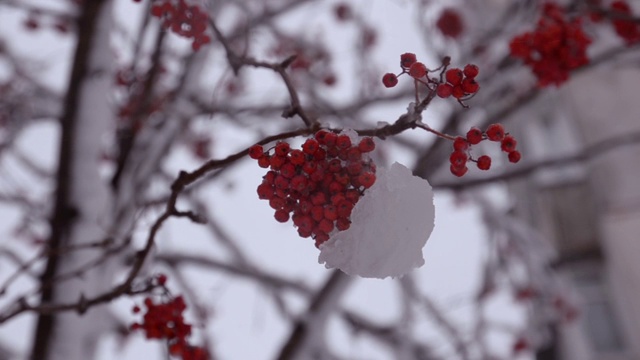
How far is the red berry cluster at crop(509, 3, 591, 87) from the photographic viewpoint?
2.00m

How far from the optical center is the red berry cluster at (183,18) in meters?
1.65

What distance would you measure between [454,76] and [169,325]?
101cm

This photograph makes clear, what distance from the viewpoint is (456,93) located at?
1.03 meters

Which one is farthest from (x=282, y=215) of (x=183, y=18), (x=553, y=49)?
(x=553, y=49)

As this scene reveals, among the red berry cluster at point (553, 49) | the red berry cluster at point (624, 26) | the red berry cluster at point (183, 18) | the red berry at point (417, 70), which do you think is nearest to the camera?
the red berry at point (417, 70)

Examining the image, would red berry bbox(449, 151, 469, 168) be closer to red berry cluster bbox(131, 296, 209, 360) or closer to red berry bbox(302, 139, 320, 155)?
red berry bbox(302, 139, 320, 155)

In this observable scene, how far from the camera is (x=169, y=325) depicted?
1.54 metres

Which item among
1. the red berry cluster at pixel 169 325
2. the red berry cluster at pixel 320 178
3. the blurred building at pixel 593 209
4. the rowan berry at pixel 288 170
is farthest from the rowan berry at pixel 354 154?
the blurred building at pixel 593 209

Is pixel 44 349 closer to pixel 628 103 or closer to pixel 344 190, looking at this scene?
pixel 344 190

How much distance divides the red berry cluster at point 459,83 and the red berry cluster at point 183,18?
0.88 m

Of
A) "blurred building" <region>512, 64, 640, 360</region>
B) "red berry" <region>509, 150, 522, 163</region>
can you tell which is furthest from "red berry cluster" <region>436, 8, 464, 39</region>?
"red berry" <region>509, 150, 522, 163</region>

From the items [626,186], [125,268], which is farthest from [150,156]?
[626,186]

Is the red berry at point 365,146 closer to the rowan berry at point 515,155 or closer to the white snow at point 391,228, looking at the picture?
the white snow at point 391,228

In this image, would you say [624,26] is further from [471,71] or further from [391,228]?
[391,228]
